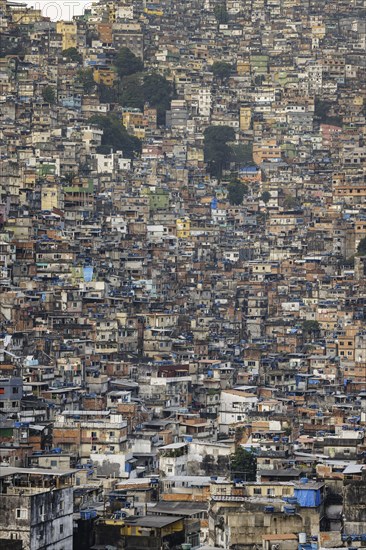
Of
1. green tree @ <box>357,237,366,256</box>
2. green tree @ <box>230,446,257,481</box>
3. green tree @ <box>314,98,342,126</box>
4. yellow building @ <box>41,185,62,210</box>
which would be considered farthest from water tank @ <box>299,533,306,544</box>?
green tree @ <box>314,98,342,126</box>

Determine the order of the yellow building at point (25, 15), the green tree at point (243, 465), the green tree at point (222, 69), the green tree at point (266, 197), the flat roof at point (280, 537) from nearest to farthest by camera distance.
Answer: the flat roof at point (280, 537) < the green tree at point (243, 465) < the green tree at point (266, 197) < the yellow building at point (25, 15) < the green tree at point (222, 69)

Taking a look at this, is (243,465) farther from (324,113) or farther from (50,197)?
(324,113)

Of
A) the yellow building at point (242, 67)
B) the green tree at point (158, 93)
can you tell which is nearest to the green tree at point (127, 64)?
the green tree at point (158, 93)

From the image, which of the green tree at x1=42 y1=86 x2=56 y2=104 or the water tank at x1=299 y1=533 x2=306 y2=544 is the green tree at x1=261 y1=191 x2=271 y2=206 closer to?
the green tree at x1=42 y1=86 x2=56 y2=104

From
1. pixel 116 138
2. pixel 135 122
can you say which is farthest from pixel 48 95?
pixel 135 122

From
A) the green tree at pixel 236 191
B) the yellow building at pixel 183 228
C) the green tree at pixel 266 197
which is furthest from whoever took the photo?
the green tree at pixel 266 197

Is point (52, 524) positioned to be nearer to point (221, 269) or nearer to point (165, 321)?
point (165, 321)

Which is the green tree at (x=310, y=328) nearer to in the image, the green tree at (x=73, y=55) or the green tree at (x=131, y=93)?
the green tree at (x=131, y=93)
